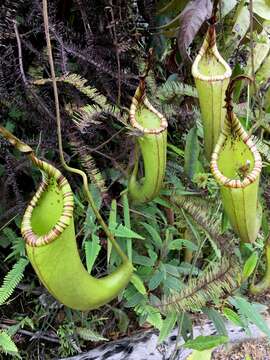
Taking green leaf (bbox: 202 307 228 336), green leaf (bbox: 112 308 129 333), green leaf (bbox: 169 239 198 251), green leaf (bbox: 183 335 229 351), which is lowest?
green leaf (bbox: 112 308 129 333)

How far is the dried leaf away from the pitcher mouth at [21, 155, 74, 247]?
430 millimetres

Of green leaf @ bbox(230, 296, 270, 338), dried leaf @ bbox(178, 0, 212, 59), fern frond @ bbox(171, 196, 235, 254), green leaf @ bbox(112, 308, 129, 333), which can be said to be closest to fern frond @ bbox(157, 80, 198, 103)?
dried leaf @ bbox(178, 0, 212, 59)

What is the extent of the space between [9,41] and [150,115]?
360 mm

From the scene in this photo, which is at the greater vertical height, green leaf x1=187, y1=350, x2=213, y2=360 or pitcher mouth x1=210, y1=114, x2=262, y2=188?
pitcher mouth x1=210, y1=114, x2=262, y2=188

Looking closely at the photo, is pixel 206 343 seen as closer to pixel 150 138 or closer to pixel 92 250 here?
pixel 92 250

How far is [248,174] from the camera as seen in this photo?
0.78 meters

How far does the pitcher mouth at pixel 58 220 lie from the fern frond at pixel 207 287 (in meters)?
0.39

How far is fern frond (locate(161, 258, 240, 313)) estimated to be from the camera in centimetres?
94

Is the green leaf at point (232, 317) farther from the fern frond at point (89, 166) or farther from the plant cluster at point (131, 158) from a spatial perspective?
the fern frond at point (89, 166)

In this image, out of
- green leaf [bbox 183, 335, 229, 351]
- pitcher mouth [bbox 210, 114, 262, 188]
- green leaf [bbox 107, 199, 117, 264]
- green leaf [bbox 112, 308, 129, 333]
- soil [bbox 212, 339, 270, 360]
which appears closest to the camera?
pitcher mouth [bbox 210, 114, 262, 188]

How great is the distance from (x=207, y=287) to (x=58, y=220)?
0.41 meters

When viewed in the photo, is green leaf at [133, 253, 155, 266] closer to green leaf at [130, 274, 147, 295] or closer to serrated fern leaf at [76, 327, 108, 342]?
green leaf at [130, 274, 147, 295]

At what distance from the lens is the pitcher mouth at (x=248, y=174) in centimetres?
77

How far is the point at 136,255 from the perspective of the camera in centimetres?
111
